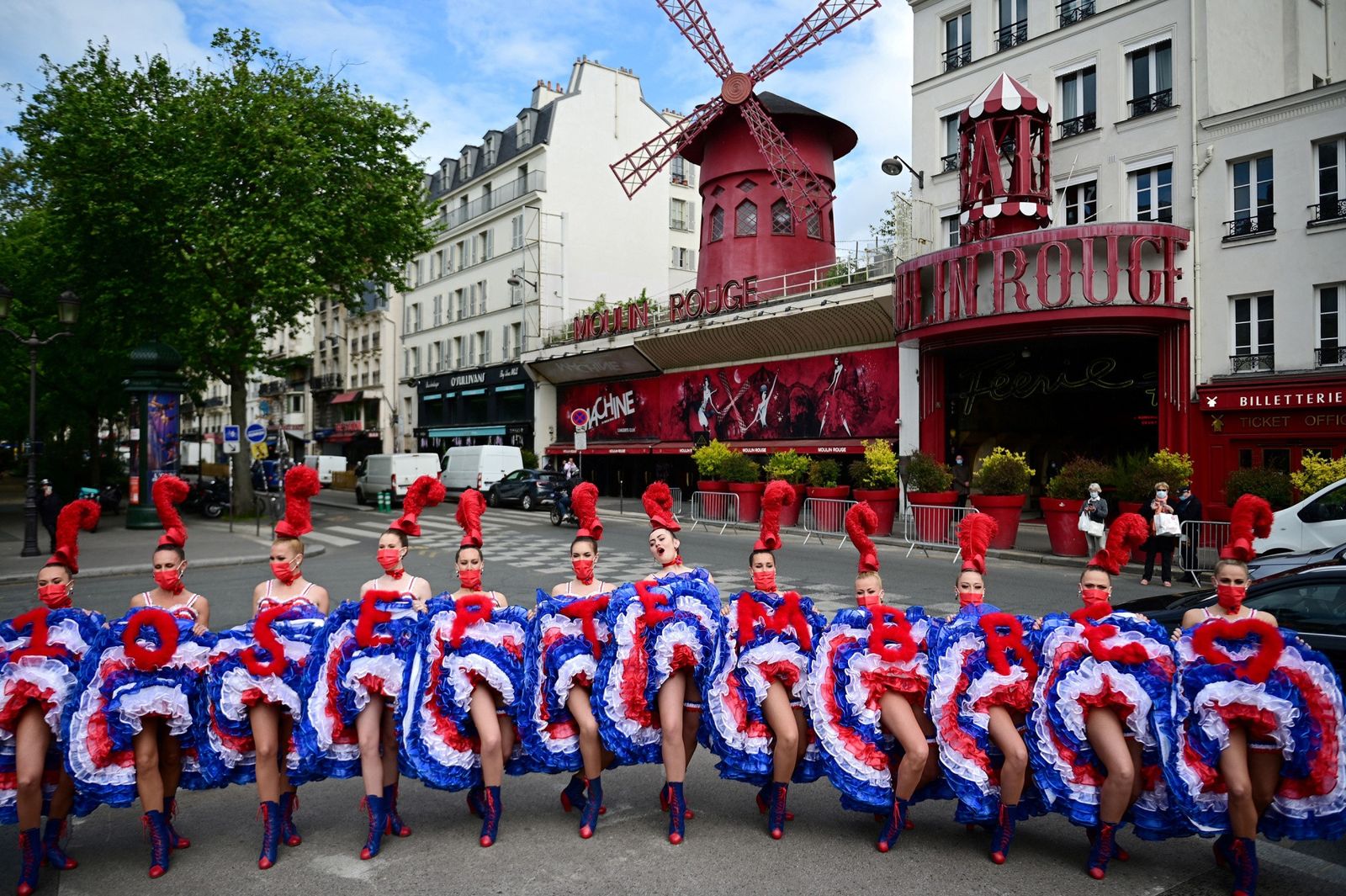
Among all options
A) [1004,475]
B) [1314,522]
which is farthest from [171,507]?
[1004,475]

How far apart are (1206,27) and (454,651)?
2129 centimetres

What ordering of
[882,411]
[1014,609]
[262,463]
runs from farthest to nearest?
[262,463] < [882,411] < [1014,609]

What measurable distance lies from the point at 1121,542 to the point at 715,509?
1840 cm

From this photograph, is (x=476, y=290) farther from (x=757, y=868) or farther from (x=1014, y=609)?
(x=757, y=868)

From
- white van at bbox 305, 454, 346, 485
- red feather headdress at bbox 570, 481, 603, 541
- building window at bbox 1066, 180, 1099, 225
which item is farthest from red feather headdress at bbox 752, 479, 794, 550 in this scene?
white van at bbox 305, 454, 346, 485

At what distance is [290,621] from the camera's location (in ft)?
14.8

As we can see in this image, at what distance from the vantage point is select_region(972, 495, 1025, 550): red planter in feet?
54.7

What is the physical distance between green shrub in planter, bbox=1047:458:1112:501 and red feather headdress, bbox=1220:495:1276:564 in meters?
11.8

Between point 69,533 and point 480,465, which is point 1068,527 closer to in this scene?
point 69,533

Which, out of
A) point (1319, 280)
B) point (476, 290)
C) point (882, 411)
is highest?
point (476, 290)

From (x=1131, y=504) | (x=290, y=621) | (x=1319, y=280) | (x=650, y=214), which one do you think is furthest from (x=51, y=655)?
(x=650, y=214)

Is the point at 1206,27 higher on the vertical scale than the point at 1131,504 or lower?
higher

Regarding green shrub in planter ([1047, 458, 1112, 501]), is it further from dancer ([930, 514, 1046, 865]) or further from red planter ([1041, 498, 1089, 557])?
dancer ([930, 514, 1046, 865])

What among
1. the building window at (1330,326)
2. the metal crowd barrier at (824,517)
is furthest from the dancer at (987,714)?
the building window at (1330,326)
